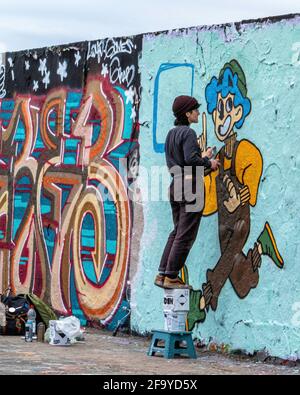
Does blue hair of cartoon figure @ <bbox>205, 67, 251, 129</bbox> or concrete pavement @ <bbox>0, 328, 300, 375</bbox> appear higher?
blue hair of cartoon figure @ <bbox>205, 67, 251, 129</bbox>

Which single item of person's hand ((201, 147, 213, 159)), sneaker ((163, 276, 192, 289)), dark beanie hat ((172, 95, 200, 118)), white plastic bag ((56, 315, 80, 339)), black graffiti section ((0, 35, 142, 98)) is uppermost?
black graffiti section ((0, 35, 142, 98))

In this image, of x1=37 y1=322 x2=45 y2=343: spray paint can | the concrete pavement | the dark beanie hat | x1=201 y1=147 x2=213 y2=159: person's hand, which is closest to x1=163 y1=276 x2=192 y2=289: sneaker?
the concrete pavement

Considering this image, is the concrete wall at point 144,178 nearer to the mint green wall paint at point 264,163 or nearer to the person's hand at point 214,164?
the mint green wall paint at point 264,163

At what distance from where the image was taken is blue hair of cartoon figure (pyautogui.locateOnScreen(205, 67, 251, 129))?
1077 cm

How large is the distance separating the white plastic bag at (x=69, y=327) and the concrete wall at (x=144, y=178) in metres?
0.76

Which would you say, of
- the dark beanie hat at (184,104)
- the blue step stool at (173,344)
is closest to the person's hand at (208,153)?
the dark beanie hat at (184,104)

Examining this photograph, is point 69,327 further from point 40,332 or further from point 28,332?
point 28,332

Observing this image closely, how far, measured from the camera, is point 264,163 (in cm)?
1052

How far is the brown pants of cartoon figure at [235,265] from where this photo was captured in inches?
420

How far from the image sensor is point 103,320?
12625 millimetres

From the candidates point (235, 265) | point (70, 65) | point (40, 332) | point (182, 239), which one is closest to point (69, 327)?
point (40, 332)

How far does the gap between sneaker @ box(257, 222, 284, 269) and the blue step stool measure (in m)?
0.97

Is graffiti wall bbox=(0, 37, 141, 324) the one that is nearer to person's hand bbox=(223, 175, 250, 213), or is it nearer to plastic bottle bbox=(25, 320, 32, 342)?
plastic bottle bbox=(25, 320, 32, 342)

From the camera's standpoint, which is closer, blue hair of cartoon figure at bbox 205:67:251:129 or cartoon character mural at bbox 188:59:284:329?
cartoon character mural at bbox 188:59:284:329
